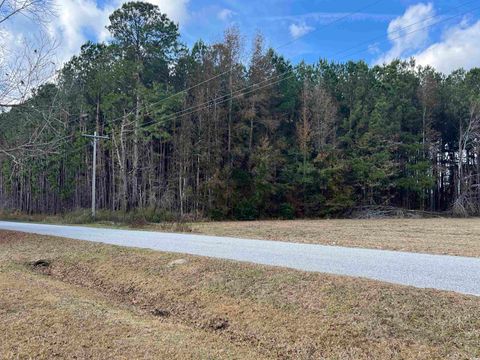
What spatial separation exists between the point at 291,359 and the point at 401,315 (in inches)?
56.3

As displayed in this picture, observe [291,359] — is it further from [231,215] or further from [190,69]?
[190,69]

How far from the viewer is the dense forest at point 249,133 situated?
30062mm

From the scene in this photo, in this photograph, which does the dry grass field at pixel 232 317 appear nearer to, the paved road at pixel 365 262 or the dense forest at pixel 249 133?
the paved road at pixel 365 262

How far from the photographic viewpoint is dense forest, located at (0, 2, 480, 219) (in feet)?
98.6

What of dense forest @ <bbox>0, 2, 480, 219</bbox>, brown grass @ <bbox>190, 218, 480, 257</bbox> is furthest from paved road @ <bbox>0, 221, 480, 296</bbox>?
dense forest @ <bbox>0, 2, 480, 219</bbox>

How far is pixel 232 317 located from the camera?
5152 mm

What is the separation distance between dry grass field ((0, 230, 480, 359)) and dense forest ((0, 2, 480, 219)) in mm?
18932

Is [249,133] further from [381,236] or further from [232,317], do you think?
[232,317]

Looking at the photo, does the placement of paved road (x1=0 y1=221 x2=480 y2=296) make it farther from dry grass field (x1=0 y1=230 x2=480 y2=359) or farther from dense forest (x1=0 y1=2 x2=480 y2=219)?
dense forest (x1=0 y1=2 x2=480 y2=219)

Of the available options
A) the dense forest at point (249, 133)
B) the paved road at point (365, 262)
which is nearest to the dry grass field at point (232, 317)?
the paved road at point (365, 262)

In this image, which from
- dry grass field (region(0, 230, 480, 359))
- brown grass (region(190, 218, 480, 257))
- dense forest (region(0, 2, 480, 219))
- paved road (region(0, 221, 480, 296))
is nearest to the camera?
dry grass field (region(0, 230, 480, 359))

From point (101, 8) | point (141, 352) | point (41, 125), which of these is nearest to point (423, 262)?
point (141, 352)

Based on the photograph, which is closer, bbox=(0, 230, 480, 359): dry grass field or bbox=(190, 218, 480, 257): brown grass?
bbox=(0, 230, 480, 359): dry grass field

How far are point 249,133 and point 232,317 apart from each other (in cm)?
2751
